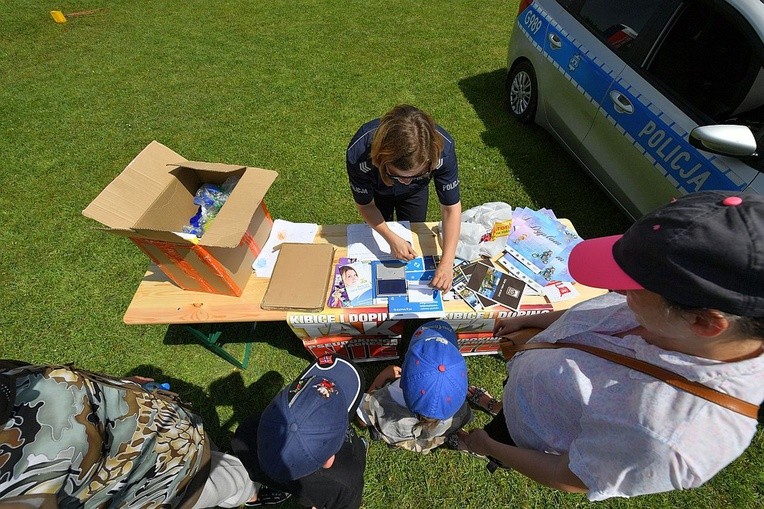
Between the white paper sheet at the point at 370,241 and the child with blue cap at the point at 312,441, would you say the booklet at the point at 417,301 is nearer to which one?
the white paper sheet at the point at 370,241

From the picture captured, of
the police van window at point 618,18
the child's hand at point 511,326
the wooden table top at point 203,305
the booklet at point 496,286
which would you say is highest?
the police van window at point 618,18

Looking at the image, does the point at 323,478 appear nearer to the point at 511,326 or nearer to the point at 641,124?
the point at 511,326

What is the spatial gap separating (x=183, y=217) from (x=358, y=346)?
1450 mm

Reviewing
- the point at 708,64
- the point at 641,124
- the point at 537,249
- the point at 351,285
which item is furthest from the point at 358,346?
the point at 708,64

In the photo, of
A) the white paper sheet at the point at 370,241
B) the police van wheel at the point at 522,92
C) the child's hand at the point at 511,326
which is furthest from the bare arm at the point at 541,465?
the police van wheel at the point at 522,92

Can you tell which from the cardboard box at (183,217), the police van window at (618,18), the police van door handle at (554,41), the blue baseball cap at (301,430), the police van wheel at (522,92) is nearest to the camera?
the blue baseball cap at (301,430)

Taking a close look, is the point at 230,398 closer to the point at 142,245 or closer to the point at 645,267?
the point at 142,245

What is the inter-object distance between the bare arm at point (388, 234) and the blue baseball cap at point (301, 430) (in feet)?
3.15

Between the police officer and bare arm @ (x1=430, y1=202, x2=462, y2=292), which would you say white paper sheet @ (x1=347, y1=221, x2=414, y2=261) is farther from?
bare arm @ (x1=430, y1=202, x2=462, y2=292)

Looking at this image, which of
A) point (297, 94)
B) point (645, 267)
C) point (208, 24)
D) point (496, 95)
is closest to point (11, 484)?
point (645, 267)

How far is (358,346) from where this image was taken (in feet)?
8.43

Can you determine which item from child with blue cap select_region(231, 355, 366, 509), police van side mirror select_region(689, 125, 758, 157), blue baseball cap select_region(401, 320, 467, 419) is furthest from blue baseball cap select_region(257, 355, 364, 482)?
police van side mirror select_region(689, 125, 758, 157)

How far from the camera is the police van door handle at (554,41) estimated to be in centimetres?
353

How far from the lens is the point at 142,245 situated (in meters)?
2.01
